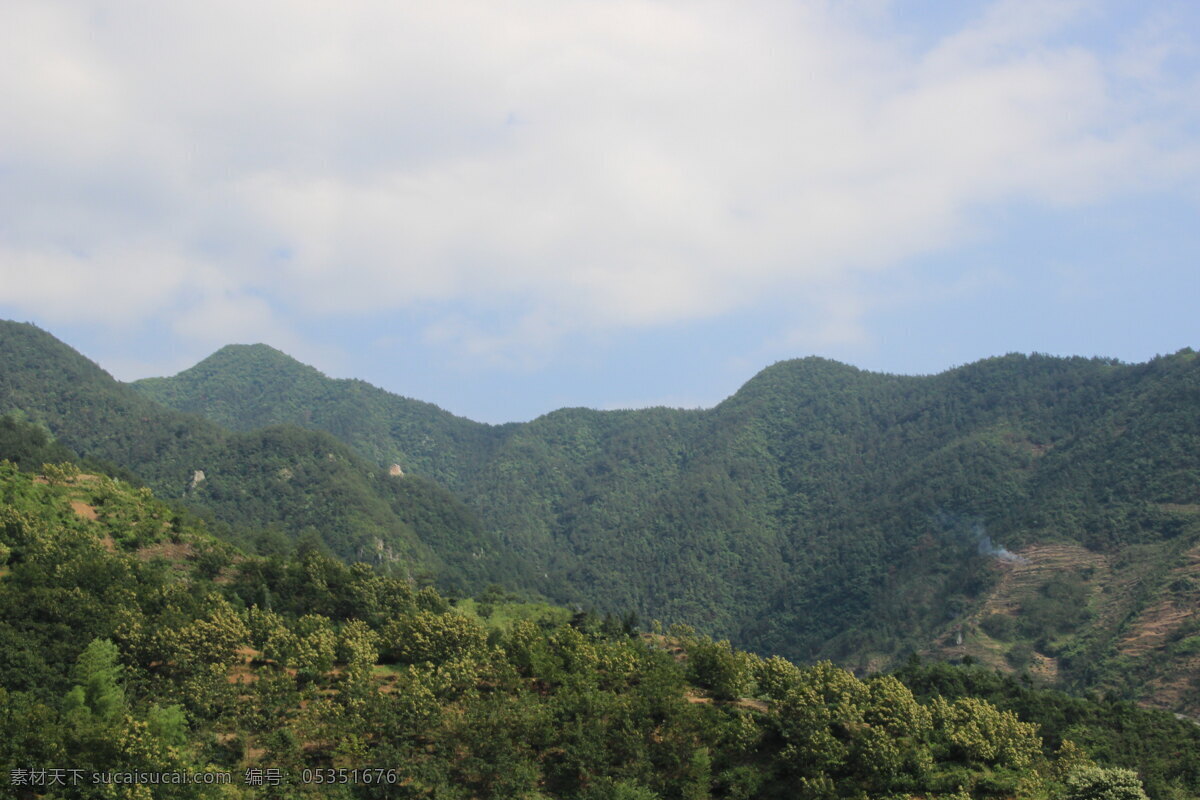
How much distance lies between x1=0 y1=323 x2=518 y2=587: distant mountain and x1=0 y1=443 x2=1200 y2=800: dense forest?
60.6 meters

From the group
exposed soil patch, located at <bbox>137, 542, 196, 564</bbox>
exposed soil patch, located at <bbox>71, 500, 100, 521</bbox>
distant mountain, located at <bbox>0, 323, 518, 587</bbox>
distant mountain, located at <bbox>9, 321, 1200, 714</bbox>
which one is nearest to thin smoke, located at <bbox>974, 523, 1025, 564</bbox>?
distant mountain, located at <bbox>9, 321, 1200, 714</bbox>

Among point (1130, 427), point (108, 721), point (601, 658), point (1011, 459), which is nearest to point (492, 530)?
point (1011, 459)

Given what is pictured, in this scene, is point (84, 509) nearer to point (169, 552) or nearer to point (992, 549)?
point (169, 552)

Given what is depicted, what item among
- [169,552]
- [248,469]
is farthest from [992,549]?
[248,469]

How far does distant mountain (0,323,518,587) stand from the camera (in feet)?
401

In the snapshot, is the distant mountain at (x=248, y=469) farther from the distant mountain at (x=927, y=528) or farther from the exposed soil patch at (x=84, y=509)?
the exposed soil patch at (x=84, y=509)

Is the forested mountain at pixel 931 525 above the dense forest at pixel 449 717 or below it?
above

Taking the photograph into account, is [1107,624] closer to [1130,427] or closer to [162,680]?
[1130,427]

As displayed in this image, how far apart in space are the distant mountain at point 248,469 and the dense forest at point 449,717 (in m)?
60.6

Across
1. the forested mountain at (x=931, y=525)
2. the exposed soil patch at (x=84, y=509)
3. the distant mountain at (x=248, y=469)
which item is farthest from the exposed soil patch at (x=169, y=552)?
the forested mountain at (x=931, y=525)

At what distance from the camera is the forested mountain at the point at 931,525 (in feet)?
333

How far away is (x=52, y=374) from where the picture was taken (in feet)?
448

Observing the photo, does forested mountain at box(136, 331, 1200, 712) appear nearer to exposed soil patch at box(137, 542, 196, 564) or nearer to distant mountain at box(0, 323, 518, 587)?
distant mountain at box(0, 323, 518, 587)

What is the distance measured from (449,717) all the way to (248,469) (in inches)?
3713
